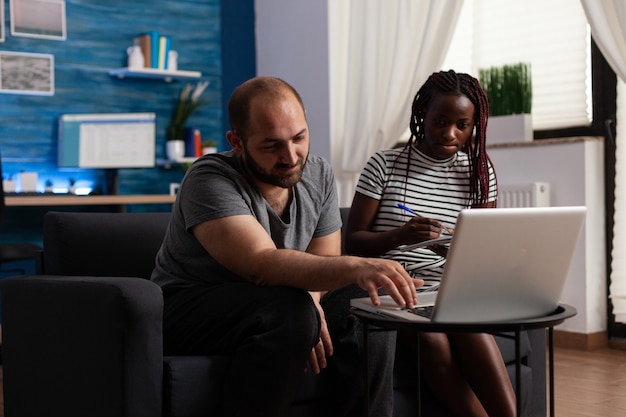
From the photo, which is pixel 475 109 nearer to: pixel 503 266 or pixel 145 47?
pixel 503 266

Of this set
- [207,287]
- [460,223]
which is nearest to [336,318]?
[207,287]

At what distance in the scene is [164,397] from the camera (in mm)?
1905

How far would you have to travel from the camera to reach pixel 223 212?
1.89 m

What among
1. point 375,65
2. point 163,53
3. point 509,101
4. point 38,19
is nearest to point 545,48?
point 509,101

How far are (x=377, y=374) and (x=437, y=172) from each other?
0.73 m

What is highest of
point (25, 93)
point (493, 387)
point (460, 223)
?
point (25, 93)

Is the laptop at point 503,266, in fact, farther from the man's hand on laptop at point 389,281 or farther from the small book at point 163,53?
the small book at point 163,53

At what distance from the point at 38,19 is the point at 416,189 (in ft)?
11.1

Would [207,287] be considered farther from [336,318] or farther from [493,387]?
[493,387]

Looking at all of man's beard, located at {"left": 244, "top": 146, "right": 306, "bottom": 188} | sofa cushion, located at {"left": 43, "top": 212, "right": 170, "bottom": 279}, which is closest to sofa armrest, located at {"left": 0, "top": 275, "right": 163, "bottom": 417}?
sofa cushion, located at {"left": 43, "top": 212, "right": 170, "bottom": 279}

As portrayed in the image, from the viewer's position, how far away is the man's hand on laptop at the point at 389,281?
61.2 inches

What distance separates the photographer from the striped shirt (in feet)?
8.05

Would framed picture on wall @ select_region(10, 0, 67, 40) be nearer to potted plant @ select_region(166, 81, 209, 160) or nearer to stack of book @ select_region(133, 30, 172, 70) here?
stack of book @ select_region(133, 30, 172, 70)

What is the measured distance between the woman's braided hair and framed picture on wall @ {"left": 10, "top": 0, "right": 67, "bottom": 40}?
126 inches
